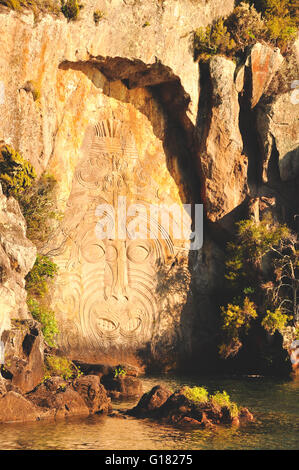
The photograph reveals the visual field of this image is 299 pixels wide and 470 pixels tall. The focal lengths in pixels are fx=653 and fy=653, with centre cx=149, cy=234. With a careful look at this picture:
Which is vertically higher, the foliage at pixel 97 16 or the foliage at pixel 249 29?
the foliage at pixel 249 29

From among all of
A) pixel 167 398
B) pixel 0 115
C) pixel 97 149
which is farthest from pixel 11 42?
pixel 167 398

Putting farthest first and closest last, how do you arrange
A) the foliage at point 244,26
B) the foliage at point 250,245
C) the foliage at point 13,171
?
the foliage at point 244,26 < the foliage at point 250,245 < the foliage at point 13,171

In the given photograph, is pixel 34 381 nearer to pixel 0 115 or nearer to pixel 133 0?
pixel 0 115

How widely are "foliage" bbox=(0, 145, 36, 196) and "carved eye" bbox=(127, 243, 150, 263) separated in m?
5.95

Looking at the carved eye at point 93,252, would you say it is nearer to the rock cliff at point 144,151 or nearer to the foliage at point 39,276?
the rock cliff at point 144,151

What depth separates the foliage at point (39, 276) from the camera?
2320cm

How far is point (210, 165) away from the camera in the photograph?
27953mm

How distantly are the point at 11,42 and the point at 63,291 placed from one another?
9234mm

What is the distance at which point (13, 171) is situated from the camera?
21.9m

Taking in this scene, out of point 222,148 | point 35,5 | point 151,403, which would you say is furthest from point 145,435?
point 222,148

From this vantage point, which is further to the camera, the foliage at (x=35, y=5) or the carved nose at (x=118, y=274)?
the carved nose at (x=118, y=274)

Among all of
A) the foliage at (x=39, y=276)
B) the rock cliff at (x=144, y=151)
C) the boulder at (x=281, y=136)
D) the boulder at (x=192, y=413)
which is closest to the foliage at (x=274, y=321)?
the rock cliff at (x=144, y=151)

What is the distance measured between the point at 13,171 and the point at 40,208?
231 cm

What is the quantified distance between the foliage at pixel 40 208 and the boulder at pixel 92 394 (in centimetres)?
788
